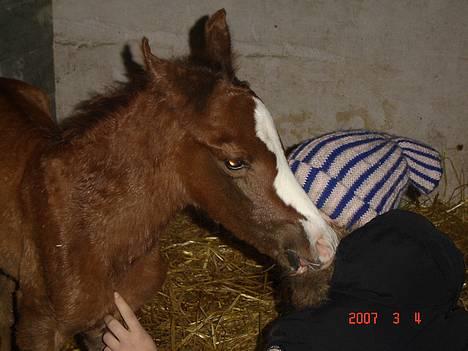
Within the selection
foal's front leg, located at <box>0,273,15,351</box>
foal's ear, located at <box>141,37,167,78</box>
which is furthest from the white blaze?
foal's front leg, located at <box>0,273,15,351</box>

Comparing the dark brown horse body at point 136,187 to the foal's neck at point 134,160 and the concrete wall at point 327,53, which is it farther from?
the concrete wall at point 327,53

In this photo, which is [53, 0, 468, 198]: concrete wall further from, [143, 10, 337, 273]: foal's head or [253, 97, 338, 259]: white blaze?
[253, 97, 338, 259]: white blaze

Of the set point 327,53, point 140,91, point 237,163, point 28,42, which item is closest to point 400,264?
point 237,163

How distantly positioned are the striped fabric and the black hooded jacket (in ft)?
0.48

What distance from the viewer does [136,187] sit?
2252mm

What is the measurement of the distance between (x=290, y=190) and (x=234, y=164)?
203 millimetres

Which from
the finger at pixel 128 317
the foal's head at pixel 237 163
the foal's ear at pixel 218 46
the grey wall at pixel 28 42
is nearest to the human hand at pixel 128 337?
the finger at pixel 128 317

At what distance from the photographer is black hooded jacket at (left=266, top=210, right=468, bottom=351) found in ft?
5.69

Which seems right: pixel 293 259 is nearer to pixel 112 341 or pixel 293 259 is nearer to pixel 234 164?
pixel 234 164

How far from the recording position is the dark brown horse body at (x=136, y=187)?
206cm

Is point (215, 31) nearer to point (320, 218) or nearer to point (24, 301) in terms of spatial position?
point (320, 218)

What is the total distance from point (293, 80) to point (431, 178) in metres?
1.90

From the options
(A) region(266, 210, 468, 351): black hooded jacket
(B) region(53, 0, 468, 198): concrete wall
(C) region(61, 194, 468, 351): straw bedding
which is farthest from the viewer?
(B) region(53, 0, 468, 198): concrete wall

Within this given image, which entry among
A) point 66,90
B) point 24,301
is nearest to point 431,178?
point 24,301
